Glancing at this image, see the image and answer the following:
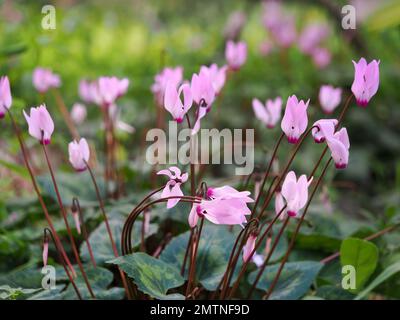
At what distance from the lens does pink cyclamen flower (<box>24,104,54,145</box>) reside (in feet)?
3.90

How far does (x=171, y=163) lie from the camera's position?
1.82m

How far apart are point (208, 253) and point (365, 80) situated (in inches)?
20.4

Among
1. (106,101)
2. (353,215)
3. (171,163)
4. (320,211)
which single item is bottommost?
(353,215)

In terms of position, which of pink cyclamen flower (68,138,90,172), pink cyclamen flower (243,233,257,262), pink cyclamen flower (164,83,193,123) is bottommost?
pink cyclamen flower (243,233,257,262)

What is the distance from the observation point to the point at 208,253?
4.60ft

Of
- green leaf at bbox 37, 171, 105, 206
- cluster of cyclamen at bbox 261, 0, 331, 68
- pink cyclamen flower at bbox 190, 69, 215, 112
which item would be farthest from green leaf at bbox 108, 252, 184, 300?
cluster of cyclamen at bbox 261, 0, 331, 68

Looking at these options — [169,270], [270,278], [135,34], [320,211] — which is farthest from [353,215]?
[135,34]

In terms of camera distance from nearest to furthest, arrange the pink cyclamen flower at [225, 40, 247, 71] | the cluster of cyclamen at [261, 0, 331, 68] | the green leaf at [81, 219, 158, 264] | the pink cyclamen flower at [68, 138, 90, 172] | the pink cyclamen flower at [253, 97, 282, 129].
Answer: the pink cyclamen flower at [68, 138, 90, 172] → the green leaf at [81, 219, 158, 264] → the pink cyclamen flower at [253, 97, 282, 129] → the pink cyclamen flower at [225, 40, 247, 71] → the cluster of cyclamen at [261, 0, 331, 68]

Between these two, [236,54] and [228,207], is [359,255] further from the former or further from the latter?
[236,54]

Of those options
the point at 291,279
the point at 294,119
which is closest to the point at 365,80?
the point at 294,119

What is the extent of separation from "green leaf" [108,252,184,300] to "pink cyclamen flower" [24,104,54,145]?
0.92 ft

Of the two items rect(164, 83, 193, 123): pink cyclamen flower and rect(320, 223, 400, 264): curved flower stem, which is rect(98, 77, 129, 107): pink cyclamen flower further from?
→ rect(320, 223, 400, 264): curved flower stem
